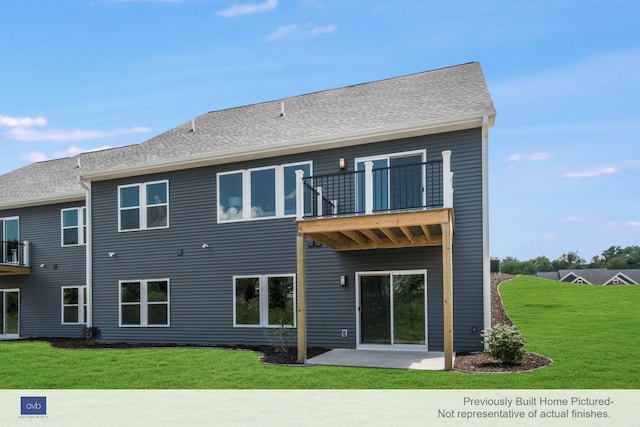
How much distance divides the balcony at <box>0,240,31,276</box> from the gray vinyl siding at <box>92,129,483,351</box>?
14.0ft

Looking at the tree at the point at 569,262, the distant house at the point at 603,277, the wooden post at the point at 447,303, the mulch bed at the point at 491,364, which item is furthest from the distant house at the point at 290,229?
the tree at the point at 569,262

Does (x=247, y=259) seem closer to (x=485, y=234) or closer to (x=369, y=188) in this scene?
(x=369, y=188)

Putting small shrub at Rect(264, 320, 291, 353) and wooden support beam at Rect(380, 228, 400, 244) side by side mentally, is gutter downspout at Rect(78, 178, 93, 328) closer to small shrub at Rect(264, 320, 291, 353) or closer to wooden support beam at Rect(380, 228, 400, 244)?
small shrub at Rect(264, 320, 291, 353)

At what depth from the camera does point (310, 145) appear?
13.6 meters

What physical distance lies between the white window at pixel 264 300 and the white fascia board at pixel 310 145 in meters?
3.22

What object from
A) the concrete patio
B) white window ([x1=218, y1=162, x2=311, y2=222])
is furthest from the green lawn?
white window ([x1=218, y1=162, x2=311, y2=222])

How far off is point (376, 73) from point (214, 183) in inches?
248

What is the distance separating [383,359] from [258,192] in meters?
5.72

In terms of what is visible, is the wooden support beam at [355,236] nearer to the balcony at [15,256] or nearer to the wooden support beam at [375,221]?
the wooden support beam at [375,221]

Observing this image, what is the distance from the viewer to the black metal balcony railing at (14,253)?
19516 mm

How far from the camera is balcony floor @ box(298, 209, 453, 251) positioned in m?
10.4

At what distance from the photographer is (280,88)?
18.4 meters
